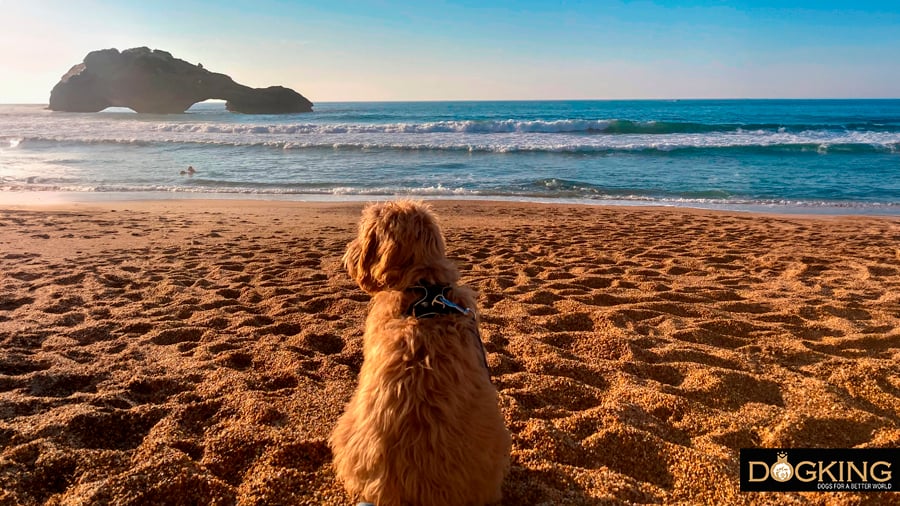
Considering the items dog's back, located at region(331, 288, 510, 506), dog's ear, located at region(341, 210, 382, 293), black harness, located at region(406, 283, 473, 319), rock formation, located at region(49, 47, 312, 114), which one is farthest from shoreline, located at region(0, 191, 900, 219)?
rock formation, located at region(49, 47, 312, 114)

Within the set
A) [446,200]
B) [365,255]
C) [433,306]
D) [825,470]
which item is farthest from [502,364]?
[446,200]

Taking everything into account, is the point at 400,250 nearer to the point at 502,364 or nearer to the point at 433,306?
the point at 433,306

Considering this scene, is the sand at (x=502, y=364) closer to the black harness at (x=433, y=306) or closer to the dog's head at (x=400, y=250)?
the black harness at (x=433, y=306)

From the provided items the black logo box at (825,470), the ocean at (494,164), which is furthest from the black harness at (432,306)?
the ocean at (494,164)

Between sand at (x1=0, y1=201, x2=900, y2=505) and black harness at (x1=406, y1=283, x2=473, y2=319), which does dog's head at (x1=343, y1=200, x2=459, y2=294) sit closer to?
black harness at (x1=406, y1=283, x2=473, y2=319)

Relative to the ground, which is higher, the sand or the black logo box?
the sand

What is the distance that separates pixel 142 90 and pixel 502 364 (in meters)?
85.8

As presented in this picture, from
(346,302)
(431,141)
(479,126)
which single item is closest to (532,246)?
(346,302)

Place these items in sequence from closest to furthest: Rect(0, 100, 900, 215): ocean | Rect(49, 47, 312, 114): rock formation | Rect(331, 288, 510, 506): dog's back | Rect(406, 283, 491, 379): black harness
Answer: Rect(331, 288, 510, 506): dog's back < Rect(406, 283, 491, 379): black harness < Rect(0, 100, 900, 215): ocean < Rect(49, 47, 312, 114): rock formation

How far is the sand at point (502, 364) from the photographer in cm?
271

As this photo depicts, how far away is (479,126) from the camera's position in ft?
111

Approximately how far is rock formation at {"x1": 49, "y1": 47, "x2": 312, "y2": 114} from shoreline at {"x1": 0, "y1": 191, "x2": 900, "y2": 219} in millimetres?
63726

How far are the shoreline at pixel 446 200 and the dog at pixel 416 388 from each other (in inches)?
376

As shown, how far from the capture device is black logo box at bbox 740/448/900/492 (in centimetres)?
264
